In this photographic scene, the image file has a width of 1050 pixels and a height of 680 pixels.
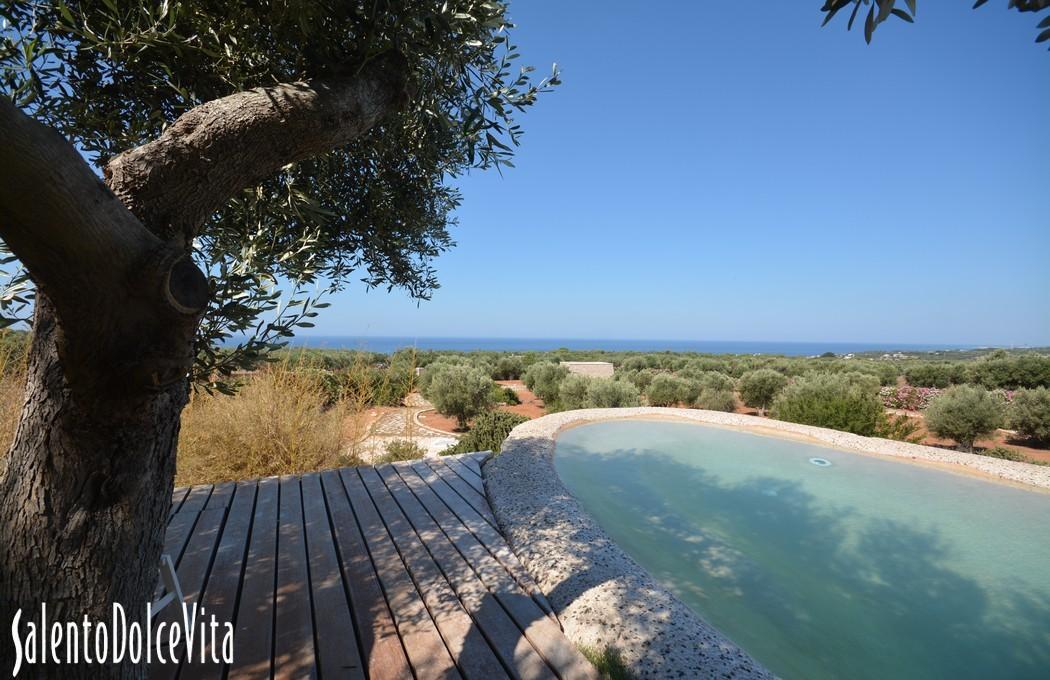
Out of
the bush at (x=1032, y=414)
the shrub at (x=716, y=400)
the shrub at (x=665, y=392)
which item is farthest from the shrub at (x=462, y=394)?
the bush at (x=1032, y=414)

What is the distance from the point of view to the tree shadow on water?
2.71 metres

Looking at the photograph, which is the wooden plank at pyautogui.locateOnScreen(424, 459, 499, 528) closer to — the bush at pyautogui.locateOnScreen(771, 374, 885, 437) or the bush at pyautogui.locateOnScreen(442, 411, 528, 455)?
the bush at pyautogui.locateOnScreen(442, 411, 528, 455)

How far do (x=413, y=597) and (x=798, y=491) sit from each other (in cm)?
495

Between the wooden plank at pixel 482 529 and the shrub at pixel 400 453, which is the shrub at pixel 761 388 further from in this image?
the wooden plank at pixel 482 529

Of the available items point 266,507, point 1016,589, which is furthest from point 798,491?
point 266,507

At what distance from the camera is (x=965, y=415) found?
7434 millimetres

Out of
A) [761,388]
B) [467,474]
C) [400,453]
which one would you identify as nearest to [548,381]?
[761,388]

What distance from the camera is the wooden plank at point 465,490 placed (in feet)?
10.6

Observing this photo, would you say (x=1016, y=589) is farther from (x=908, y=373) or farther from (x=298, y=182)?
(x=908, y=373)

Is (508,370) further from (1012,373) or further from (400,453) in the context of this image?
(1012,373)

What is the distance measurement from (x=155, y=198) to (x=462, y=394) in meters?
8.07

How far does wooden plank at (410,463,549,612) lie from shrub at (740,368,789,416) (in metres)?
10.2

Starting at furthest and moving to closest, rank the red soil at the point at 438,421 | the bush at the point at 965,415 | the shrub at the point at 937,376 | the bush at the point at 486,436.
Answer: the shrub at the point at 937,376, the red soil at the point at 438,421, the bush at the point at 965,415, the bush at the point at 486,436

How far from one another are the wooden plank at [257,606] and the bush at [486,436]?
9.00 feet
